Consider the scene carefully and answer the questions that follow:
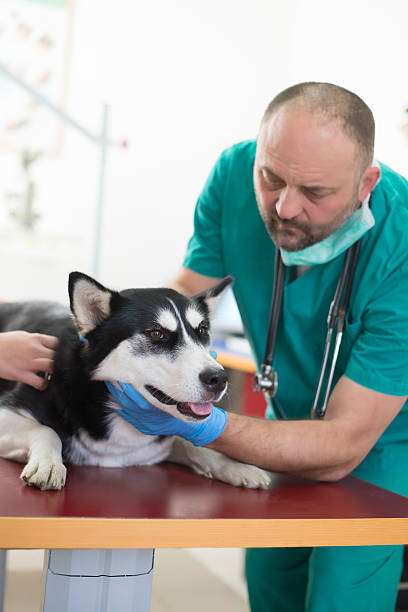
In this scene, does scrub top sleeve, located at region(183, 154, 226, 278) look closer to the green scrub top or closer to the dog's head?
the green scrub top

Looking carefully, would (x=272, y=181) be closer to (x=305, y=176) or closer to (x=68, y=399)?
(x=305, y=176)

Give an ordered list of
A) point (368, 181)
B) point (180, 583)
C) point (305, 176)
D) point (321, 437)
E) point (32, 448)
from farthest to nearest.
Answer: point (180, 583) < point (368, 181) < point (305, 176) < point (321, 437) < point (32, 448)

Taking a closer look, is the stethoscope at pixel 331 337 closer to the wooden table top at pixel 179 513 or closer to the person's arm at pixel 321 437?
the person's arm at pixel 321 437

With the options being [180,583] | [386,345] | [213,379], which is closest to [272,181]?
[386,345]

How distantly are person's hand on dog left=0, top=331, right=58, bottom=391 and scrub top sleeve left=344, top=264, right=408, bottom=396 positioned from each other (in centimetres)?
58

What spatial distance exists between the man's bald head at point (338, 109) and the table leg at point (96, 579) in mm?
894

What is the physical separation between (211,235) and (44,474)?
983 millimetres

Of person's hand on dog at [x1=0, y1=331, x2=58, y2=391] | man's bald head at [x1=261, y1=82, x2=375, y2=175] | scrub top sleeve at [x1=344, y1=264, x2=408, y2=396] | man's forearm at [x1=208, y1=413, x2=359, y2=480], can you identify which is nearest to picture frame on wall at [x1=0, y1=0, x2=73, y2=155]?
man's bald head at [x1=261, y1=82, x2=375, y2=175]

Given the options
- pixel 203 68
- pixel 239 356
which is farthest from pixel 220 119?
pixel 239 356

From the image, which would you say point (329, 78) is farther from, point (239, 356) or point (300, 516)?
point (300, 516)

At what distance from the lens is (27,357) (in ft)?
3.90

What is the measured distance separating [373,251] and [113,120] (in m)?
3.03

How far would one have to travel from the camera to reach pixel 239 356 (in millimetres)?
3088

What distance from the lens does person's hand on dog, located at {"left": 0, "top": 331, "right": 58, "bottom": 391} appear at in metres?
1.16
